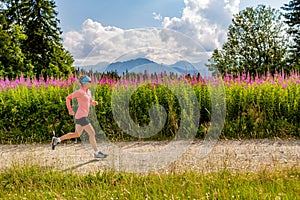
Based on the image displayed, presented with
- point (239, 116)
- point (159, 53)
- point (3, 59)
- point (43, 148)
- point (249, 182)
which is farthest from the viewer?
point (3, 59)

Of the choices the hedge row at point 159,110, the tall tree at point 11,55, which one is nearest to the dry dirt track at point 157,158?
the hedge row at point 159,110

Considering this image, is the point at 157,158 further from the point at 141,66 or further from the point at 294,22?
the point at 294,22

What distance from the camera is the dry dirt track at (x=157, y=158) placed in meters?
4.83

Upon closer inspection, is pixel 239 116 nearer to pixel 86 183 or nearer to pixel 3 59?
pixel 86 183

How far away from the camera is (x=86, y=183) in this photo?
4.12 metres

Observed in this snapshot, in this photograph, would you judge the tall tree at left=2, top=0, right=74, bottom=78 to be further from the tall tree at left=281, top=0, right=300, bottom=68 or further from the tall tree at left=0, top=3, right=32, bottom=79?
the tall tree at left=281, top=0, right=300, bottom=68

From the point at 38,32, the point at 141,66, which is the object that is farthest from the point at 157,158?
the point at 38,32

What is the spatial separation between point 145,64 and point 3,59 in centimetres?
2349

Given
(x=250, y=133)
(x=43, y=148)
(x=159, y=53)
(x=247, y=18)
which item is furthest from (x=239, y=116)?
Result: (x=247, y=18)

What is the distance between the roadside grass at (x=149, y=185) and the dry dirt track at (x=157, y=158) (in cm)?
23

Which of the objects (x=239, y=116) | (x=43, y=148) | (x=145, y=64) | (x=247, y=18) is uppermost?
(x=247, y=18)

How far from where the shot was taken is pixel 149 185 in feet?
12.7

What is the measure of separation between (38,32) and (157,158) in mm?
28806

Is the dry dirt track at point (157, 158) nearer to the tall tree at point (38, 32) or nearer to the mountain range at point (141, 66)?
the mountain range at point (141, 66)
